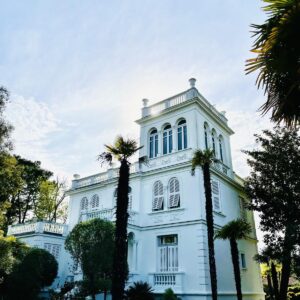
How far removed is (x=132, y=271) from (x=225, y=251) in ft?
19.7

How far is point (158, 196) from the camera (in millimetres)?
20875

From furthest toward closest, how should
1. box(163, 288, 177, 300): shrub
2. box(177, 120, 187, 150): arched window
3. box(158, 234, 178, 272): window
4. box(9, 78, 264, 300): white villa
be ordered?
box(177, 120, 187, 150): arched window
box(158, 234, 178, 272): window
box(9, 78, 264, 300): white villa
box(163, 288, 177, 300): shrub

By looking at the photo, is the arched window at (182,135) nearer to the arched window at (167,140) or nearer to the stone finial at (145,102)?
the arched window at (167,140)

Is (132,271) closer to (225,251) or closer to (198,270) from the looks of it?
(198,270)

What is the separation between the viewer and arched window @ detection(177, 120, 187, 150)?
848 inches

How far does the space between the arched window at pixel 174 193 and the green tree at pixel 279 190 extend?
487cm

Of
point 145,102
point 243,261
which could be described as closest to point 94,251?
Result: point 243,261

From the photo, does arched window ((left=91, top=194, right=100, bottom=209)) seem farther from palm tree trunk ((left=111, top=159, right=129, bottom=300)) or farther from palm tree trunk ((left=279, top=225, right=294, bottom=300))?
palm tree trunk ((left=279, top=225, right=294, bottom=300))

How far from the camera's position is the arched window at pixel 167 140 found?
22.3 meters

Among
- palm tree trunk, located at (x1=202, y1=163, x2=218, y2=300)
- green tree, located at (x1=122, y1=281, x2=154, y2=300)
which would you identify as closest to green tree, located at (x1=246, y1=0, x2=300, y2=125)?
palm tree trunk, located at (x1=202, y1=163, x2=218, y2=300)

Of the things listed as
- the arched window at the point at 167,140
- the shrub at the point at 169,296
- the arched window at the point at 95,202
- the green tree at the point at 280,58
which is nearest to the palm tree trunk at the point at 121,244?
the shrub at the point at 169,296

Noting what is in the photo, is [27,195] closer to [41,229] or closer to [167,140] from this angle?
[41,229]

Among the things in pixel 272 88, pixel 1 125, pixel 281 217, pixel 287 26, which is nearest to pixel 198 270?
pixel 281 217

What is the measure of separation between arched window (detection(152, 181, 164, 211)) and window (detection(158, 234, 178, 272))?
200 centimetres
